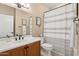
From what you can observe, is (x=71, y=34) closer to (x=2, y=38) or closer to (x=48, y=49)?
(x=48, y=49)

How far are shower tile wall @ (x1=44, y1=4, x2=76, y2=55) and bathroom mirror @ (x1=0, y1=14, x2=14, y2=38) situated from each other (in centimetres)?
68

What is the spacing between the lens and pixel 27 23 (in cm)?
208

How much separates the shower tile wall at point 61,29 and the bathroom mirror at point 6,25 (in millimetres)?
676

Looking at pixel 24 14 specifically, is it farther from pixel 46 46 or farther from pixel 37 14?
pixel 46 46

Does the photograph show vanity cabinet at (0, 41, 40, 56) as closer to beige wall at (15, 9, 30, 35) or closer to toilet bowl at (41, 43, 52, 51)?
toilet bowl at (41, 43, 52, 51)

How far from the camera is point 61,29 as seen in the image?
2477 mm

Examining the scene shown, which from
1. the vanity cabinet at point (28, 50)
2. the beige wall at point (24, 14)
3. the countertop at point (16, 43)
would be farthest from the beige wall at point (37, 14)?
the vanity cabinet at point (28, 50)

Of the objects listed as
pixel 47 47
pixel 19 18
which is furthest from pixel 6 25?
pixel 47 47

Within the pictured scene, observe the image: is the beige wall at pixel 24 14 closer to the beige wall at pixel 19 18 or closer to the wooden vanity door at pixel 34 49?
the beige wall at pixel 19 18

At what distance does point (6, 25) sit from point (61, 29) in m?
1.19

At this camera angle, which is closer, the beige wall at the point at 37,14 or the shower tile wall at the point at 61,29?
the beige wall at the point at 37,14

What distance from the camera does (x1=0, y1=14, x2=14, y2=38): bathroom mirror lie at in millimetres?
1892

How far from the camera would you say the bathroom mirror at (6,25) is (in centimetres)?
189

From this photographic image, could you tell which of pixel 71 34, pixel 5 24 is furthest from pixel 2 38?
pixel 71 34
